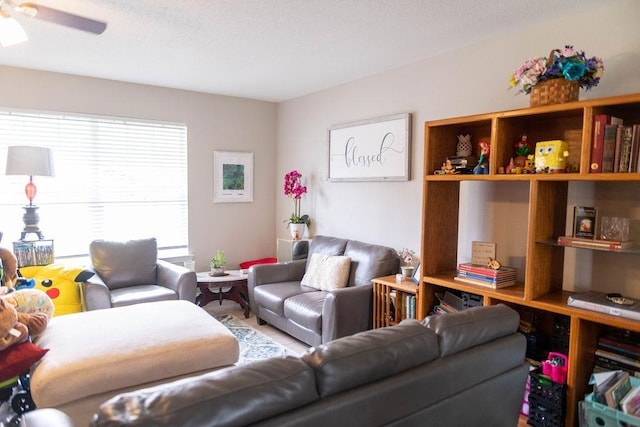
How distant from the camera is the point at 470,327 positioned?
5.30 ft

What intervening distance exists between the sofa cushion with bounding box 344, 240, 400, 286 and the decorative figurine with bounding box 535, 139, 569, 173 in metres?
1.52

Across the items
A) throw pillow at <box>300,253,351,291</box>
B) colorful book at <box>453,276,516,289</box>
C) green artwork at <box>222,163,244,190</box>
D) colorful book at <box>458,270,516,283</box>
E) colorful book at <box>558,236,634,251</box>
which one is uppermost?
green artwork at <box>222,163,244,190</box>

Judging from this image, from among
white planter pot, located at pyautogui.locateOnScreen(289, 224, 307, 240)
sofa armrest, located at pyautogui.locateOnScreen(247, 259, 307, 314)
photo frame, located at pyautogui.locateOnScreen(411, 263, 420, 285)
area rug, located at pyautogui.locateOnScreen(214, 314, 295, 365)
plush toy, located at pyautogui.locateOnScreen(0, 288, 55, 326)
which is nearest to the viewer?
plush toy, located at pyautogui.locateOnScreen(0, 288, 55, 326)

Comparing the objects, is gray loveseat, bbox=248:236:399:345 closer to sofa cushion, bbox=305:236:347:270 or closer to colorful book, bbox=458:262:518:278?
sofa cushion, bbox=305:236:347:270

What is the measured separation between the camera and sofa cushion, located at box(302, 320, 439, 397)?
127 centimetres

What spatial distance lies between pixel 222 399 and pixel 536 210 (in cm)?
201

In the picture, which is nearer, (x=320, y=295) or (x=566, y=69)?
(x=566, y=69)

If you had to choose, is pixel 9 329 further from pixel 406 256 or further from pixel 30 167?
pixel 406 256

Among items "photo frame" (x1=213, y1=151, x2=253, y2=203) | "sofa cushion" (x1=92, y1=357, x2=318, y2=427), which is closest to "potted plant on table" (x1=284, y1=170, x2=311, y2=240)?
"photo frame" (x1=213, y1=151, x2=253, y2=203)

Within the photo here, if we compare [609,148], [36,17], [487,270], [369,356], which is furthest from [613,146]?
[36,17]

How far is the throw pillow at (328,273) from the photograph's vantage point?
3748 mm

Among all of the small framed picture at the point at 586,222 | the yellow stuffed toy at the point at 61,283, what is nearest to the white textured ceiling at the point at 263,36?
the small framed picture at the point at 586,222

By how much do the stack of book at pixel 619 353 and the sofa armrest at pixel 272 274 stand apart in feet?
8.86

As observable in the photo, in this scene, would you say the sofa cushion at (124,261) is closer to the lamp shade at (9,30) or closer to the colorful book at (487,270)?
the lamp shade at (9,30)
